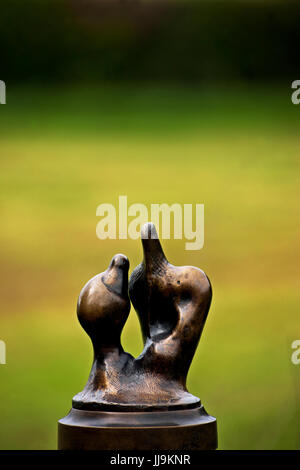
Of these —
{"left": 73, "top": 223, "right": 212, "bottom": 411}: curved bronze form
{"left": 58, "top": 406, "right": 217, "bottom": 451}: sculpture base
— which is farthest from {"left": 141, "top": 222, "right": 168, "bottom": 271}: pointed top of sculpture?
{"left": 58, "top": 406, "right": 217, "bottom": 451}: sculpture base

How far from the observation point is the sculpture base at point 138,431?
1.36 metres

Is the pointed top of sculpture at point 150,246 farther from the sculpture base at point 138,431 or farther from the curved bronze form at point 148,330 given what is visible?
the sculpture base at point 138,431

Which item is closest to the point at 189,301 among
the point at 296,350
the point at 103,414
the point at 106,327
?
the point at 106,327

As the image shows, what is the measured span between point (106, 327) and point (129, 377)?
0.35 ft

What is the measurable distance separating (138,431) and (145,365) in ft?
0.47

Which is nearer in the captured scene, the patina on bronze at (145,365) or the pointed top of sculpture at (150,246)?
the patina on bronze at (145,365)

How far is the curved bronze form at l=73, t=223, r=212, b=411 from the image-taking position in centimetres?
141

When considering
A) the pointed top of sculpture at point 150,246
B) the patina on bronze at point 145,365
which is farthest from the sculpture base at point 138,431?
the pointed top of sculpture at point 150,246

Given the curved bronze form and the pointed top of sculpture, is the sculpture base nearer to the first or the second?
the curved bronze form

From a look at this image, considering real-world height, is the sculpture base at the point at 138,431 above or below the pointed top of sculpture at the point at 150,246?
below

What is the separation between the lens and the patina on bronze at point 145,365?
4.49 ft

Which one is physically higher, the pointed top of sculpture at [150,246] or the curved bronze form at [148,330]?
the pointed top of sculpture at [150,246]

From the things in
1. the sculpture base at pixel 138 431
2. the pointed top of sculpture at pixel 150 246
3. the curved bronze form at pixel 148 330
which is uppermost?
the pointed top of sculpture at pixel 150 246

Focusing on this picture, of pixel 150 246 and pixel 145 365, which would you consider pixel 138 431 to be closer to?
pixel 145 365
